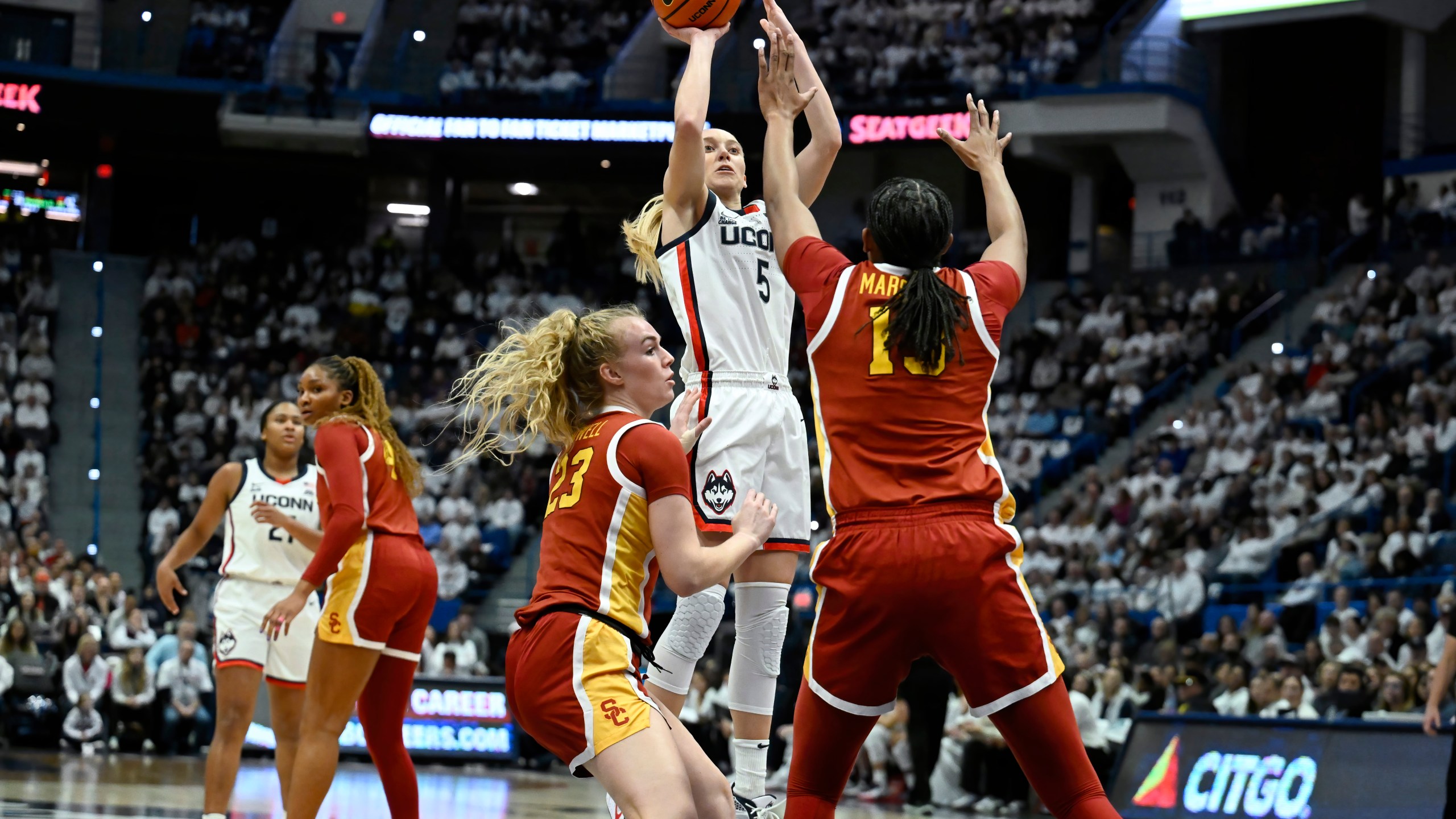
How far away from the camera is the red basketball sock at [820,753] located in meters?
4.62

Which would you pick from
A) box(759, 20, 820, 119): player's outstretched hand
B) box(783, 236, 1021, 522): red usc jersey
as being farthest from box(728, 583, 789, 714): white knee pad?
box(759, 20, 820, 119): player's outstretched hand

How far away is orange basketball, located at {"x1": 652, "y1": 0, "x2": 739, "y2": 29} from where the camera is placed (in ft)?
19.4

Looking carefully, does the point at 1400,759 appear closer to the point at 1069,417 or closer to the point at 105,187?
the point at 1069,417

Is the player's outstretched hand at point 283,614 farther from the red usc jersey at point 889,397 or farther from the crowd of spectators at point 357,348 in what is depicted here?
the crowd of spectators at point 357,348

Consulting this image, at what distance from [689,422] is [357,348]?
21.5 m

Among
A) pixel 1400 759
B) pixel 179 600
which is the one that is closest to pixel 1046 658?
pixel 1400 759

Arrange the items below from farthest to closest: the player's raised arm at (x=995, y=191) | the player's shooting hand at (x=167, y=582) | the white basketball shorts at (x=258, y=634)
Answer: the player's shooting hand at (x=167, y=582) < the white basketball shorts at (x=258, y=634) < the player's raised arm at (x=995, y=191)

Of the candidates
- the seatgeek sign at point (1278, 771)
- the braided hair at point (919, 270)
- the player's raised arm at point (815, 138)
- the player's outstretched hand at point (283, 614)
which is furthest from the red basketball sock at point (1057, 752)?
the seatgeek sign at point (1278, 771)

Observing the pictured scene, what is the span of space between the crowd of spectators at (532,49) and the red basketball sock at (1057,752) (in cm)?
2360

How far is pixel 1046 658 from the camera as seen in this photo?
4.50 metres

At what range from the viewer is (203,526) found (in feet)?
Answer: 26.6

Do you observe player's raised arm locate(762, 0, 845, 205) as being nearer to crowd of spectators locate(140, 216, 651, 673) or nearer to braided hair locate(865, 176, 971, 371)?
braided hair locate(865, 176, 971, 371)

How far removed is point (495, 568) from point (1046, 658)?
17.4 metres

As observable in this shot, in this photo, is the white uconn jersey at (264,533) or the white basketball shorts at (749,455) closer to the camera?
the white basketball shorts at (749,455)
